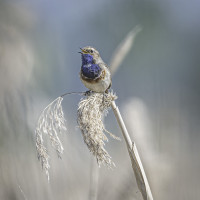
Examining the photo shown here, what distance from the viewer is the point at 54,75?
317cm

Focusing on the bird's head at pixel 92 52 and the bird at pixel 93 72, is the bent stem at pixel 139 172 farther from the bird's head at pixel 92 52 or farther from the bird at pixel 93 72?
the bird's head at pixel 92 52

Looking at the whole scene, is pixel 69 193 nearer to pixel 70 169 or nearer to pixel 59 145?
pixel 70 169

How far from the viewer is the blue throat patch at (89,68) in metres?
3.01

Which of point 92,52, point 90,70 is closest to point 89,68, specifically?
point 90,70

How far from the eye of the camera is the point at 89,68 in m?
3.04

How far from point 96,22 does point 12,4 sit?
2.04 meters

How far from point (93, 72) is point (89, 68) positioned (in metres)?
0.05

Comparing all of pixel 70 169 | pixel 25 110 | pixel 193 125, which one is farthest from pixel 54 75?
pixel 193 125

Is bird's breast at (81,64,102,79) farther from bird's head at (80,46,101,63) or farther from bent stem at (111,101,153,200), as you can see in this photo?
bent stem at (111,101,153,200)

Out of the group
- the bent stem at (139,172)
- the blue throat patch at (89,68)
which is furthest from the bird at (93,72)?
the bent stem at (139,172)

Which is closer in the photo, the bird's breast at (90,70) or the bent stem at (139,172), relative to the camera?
the bent stem at (139,172)

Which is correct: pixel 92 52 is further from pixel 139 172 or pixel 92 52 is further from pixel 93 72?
pixel 139 172

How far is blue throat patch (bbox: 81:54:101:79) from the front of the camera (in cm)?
301

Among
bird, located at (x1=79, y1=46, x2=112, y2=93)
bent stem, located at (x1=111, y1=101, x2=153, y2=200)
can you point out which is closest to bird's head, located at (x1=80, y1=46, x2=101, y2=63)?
bird, located at (x1=79, y1=46, x2=112, y2=93)
